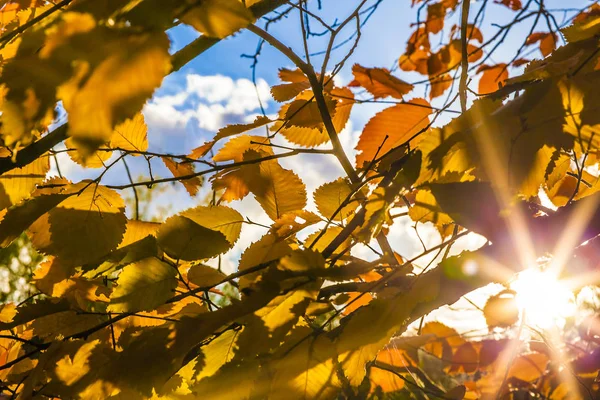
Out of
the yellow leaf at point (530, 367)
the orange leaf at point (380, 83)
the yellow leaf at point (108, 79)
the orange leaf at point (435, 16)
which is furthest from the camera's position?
the orange leaf at point (435, 16)

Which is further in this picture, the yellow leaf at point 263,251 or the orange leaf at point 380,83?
the orange leaf at point 380,83

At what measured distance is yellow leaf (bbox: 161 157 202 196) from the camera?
0.64m

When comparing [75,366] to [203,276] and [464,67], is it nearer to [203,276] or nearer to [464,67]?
[203,276]

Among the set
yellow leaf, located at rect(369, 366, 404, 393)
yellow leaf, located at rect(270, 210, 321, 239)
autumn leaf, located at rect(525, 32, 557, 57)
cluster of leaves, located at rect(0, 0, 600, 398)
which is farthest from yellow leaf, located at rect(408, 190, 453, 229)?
autumn leaf, located at rect(525, 32, 557, 57)

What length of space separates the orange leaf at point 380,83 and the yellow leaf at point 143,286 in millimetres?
493

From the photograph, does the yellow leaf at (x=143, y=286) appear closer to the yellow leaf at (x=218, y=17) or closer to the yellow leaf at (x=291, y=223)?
the yellow leaf at (x=291, y=223)

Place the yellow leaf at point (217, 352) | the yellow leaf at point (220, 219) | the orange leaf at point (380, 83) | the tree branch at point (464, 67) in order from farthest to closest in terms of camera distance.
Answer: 1. the orange leaf at point (380, 83)
2. the tree branch at point (464, 67)
3. the yellow leaf at point (220, 219)
4. the yellow leaf at point (217, 352)

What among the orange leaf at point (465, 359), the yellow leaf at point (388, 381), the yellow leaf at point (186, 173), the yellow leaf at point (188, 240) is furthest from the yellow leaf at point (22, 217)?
the orange leaf at point (465, 359)

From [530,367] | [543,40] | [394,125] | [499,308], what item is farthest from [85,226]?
[543,40]

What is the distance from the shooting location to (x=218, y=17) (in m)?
0.25

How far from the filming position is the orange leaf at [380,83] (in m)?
0.76

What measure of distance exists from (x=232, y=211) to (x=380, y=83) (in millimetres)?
397

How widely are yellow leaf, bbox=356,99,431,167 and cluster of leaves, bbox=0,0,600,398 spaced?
2 cm

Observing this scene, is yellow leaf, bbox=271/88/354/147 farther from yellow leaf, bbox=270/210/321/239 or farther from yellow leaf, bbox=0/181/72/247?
yellow leaf, bbox=0/181/72/247
